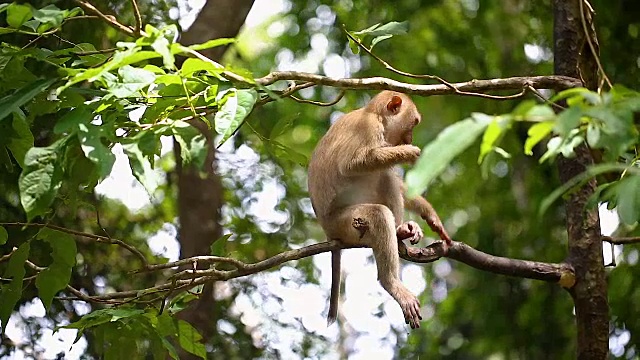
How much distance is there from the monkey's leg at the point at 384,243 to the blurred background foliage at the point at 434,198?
52.9 inches

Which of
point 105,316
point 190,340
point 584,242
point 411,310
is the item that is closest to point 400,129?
point 411,310

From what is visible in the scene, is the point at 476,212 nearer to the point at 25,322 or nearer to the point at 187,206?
the point at 187,206

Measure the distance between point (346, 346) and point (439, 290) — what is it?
1.41 m

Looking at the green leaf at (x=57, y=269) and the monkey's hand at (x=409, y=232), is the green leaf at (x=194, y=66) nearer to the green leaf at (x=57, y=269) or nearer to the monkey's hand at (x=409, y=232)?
the green leaf at (x=57, y=269)

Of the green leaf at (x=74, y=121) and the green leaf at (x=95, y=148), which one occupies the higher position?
the green leaf at (x=95, y=148)

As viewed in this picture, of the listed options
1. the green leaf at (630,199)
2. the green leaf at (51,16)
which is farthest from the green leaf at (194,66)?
the green leaf at (630,199)

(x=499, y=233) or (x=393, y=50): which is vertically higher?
(x=393, y=50)

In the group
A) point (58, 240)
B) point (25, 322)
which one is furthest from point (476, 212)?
point (58, 240)

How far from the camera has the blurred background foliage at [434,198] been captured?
248 inches

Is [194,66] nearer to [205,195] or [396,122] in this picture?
[396,122]

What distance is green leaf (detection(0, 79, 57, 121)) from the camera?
2.78 meters

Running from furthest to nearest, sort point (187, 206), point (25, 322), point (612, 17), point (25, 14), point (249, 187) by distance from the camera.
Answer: point (249, 187) < point (187, 206) < point (612, 17) < point (25, 322) < point (25, 14)

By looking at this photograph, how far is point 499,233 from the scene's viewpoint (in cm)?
790

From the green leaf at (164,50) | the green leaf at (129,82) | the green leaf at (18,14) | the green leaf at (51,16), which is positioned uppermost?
the green leaf at (164,50)
